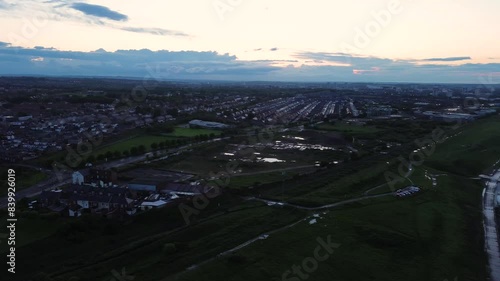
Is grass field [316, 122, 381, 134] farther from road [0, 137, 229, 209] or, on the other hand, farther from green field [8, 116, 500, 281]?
green field [8, 116, 500, 281]

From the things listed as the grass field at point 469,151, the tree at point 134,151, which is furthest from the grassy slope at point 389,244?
the tree at point 134,151

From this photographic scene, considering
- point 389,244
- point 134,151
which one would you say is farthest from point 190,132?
point 389,244

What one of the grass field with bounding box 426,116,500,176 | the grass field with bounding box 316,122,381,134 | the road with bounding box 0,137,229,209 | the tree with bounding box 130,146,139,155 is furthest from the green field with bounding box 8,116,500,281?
the grass field with bounding box 316,122,381,134

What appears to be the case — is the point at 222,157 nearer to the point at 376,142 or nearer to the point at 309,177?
the point at 309,177

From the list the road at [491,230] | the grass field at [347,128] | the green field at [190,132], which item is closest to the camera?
the road at [491,230]

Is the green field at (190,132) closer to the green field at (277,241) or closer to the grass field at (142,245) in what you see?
the green field at (277,241)

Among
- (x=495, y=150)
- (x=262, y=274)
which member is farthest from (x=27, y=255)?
(x=495, y=150)

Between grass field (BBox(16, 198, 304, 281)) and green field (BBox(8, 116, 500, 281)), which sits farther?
green field (BBox(8, 116, 500, 281))

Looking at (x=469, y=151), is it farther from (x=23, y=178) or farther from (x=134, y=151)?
(x=23, y=178)

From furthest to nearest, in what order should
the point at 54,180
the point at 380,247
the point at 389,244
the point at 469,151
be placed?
the point at 469,151 → the point at 54,180 → the point at 389,244 → the point at 380,247
